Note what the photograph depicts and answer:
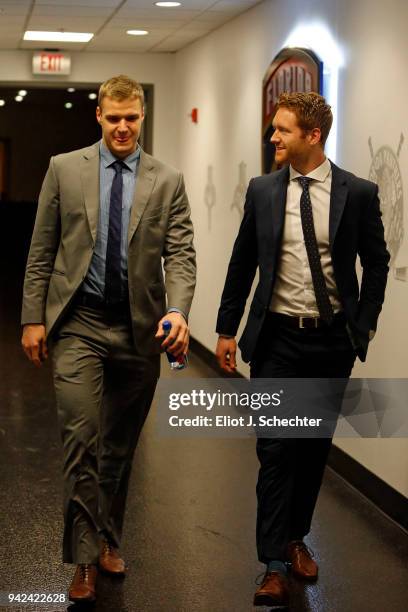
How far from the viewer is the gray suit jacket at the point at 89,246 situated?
3.52m

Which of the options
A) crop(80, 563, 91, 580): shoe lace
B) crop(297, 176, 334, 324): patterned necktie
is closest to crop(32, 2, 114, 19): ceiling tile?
crop(297, 176, 334, 324): patterned necktie

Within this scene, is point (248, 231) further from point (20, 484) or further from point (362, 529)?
point (20, 484)

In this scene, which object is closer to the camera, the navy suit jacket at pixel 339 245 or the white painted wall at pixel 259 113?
the navy suit jacket at pixel 339 245

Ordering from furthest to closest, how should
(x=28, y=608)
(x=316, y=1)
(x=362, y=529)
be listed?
(x=316, y=1), (x=362, y=529), (x=28, y=608)

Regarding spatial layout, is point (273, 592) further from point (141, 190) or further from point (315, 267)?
point (141, 190)

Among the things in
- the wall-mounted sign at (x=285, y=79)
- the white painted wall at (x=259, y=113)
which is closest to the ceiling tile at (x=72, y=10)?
the white painted wall at (x=259, y=113)

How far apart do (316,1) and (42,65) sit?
4.97m

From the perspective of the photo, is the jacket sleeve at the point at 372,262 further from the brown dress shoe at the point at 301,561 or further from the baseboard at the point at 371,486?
the baseboard at the point at 371,486

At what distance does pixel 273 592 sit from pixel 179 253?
3.78 feet

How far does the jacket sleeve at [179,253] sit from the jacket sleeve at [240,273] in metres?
0.20

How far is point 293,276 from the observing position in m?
3.63

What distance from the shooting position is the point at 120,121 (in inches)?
137

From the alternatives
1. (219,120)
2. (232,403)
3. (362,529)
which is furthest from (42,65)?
(362,529)

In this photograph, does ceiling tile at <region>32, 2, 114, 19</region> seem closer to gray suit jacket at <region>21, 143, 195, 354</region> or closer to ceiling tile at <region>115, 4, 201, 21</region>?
ceiling tile at <region>115, 4, 201, 21</region>
